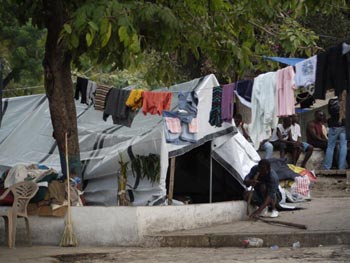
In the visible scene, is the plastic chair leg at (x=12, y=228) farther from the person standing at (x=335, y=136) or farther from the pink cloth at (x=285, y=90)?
the person standing at (x=335, y=136)

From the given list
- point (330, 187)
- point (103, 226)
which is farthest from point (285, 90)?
point (330, 187)

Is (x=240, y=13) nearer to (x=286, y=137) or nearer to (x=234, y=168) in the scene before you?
(x=234, y=168)

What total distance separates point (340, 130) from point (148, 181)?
545 cm

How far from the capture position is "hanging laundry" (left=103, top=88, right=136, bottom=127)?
13.4 m

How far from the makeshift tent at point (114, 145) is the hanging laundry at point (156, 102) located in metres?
0.53

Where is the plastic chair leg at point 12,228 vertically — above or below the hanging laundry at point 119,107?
below

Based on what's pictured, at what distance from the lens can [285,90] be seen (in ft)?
Result: 37.7

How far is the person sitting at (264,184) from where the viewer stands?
43.8 ft

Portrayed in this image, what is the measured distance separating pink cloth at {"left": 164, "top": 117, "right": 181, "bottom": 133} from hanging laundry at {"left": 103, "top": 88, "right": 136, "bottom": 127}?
2.37 ft

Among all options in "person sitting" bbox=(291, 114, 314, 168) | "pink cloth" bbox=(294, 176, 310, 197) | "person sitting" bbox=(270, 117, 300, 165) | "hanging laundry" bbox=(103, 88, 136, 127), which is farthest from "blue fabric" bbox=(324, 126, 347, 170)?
"hanging laundry" bbox=(103, 88, 136, 127)

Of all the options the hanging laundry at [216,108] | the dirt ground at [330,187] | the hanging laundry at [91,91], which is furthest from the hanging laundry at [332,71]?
the dirt ground at [330,187]

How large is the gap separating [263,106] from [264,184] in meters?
2.00

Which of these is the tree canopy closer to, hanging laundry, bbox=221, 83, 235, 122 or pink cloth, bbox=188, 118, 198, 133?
hanging laundry, bbox=221, 83, 235, 122

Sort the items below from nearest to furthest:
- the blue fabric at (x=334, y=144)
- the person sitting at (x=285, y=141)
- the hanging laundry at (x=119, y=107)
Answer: the hanging laundry at (x=119, y=107) → the blue fabric at (x=334, y=144) → the person sitting at (x=285, y=141)
